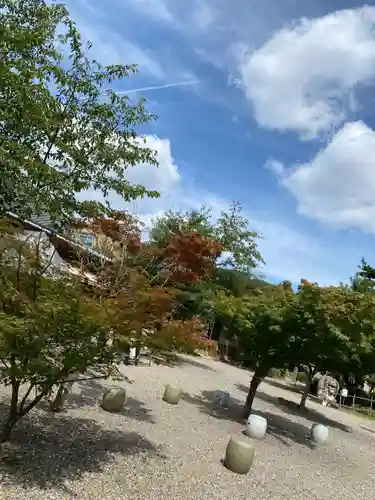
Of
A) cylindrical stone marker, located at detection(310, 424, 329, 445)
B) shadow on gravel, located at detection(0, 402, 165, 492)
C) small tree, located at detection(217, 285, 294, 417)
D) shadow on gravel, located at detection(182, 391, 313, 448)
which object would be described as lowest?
shadow on gravel, located at detection(0, 402, 165, 492)

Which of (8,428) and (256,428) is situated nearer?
(8,428)

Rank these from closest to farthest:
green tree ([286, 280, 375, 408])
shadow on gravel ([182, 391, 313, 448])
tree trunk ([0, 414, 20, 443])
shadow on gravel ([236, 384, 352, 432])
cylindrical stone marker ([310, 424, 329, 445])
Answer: tree trunk ([0, 414, 20, 443]) < green tree ([286, 280, 375, 408]) < shadow on gravel ([182, 391, 313, 448]) < cylindrical stone marker ([310, 424, 329, 445]) < shadow on gravel ([236, 384, 352, 432])

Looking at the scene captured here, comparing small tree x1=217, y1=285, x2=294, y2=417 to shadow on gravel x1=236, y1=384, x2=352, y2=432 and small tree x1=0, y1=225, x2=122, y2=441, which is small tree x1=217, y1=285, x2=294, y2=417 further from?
small tree x1=0, y1=225, x2=122, y2=441

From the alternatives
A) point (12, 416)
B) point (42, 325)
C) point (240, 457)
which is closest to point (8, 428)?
point (12, 416)

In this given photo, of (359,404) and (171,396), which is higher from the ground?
(359,404)

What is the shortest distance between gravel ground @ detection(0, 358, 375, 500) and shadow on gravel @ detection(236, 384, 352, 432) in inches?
106

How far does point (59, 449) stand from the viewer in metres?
6.90

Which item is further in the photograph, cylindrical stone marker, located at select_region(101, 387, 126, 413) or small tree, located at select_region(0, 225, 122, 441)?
cylindrical stone marker, located at select_region(101, 387, 126, 413)

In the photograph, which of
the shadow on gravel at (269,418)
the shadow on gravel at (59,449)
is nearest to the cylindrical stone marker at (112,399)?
the shadow on gravel at (59,449)

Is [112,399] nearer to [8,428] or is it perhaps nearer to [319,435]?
[8,428]

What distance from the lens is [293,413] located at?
17297 mm

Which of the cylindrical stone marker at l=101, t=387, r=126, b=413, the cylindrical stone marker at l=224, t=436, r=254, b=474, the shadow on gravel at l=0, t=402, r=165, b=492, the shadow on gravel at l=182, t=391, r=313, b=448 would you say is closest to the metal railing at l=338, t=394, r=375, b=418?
the shadow on gravel at l=182, t=391, r=313, b=448

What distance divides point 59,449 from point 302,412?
13.4 m

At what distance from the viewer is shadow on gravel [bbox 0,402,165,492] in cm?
580
